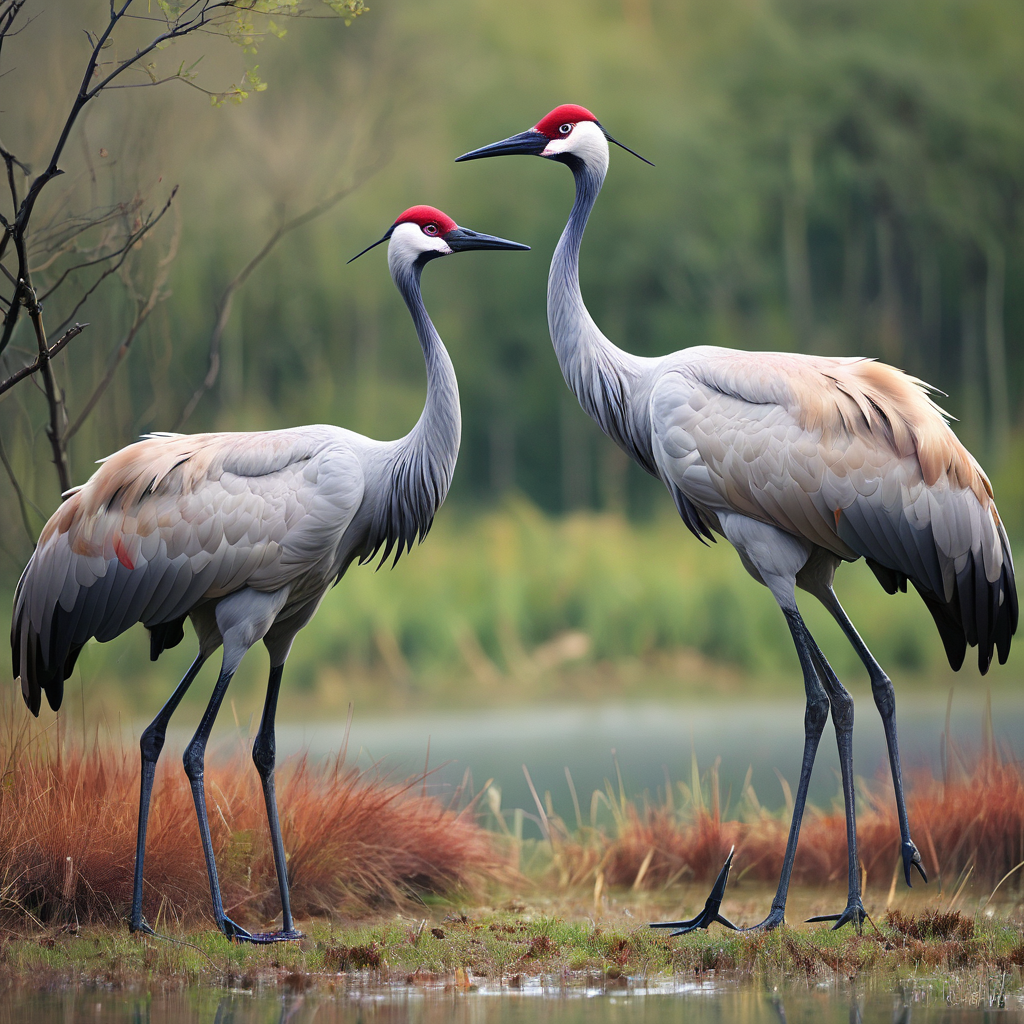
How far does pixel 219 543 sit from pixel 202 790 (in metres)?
1.00

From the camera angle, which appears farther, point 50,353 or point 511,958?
point 50,353

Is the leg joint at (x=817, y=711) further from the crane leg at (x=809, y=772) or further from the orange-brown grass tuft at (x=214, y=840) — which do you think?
the orange-brown grass tuft at (x=214, y=840)

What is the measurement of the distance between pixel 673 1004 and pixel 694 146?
17.6 m

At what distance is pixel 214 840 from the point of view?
18.5 ft

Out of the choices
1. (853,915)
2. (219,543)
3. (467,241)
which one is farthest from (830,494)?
(219,543)

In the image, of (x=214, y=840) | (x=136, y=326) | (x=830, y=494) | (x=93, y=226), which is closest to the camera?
(x=830, y=494)

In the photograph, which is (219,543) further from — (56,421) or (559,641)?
(559,641)

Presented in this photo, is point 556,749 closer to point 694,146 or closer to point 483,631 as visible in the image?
point 483,631

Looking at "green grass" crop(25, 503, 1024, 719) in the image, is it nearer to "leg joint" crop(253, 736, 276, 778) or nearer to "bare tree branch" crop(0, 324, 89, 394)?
"leg joint" crop(253, 736, 276, 778)

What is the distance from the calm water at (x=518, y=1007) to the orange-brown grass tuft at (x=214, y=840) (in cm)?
107

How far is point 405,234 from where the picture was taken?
18.2ft

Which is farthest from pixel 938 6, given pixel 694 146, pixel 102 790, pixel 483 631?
pixel 102 790

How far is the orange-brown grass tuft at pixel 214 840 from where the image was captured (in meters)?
5.11

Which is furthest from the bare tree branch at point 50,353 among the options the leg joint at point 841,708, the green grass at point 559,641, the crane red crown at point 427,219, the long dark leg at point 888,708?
the green grass at point 559,641
